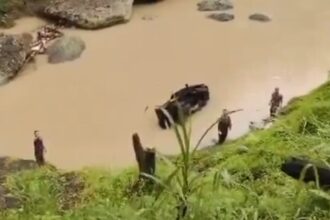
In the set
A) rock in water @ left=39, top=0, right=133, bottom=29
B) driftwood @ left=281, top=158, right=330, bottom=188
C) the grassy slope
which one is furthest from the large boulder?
driftwood @ left=281, top=158, right=330, bottom=188

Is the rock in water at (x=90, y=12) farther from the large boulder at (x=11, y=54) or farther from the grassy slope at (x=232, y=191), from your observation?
the grassy slope at (x=232, y=191)

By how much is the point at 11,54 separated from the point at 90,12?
221 centimetres

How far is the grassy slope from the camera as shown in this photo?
9.49ft

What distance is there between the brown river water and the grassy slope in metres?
2.89

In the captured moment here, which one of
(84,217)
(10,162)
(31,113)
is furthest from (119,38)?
(84,217)

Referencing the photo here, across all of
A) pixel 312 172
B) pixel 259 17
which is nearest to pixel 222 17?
pixel 259 17

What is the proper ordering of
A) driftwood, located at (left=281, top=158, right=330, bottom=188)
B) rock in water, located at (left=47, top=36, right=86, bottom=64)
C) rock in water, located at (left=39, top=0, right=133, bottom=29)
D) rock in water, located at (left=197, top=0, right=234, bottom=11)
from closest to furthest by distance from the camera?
1. driftwood, located at (left=281, top=158, right=330, bottom=188)
2. rock in water, located at (left=47, top=36, right=86, bottom=64)
3. rock in water, located at (left=39, top=0, right=133, bottom=29)
4. rock in water, located at (left=197, top=0, right=234, bottom=11)

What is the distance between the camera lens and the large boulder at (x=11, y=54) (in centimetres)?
1123

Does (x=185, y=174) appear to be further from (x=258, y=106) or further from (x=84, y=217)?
(x=258, y=106)

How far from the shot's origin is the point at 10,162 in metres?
7.86

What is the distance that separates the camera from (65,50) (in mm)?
11812

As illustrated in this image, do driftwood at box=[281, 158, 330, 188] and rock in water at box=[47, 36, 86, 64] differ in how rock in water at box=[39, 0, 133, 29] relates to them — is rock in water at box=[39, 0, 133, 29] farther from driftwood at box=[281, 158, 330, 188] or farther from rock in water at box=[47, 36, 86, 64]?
driftwood at box=[281, 158, 330, 188]

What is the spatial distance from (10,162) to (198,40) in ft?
18.3

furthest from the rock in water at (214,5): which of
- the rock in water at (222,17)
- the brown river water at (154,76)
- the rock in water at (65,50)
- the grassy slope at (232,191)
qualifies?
the grassy slope at (232,191)
